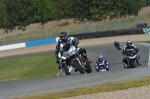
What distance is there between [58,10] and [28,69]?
45364 millimetres

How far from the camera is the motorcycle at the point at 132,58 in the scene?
67.7 feet

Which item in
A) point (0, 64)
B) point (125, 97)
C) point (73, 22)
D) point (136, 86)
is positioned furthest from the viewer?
point (73, 22)

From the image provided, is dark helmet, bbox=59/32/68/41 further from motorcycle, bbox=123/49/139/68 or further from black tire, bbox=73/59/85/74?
motorcycle, bbox=123/49/139/68

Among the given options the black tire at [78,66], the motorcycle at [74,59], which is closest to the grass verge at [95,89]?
the black tire at [78,66]

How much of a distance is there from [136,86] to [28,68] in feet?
71.1

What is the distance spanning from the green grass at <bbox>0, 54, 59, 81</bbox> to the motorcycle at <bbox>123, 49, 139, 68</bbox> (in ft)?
22.6

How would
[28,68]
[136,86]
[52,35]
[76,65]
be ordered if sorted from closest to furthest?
[136,86] < [76,65] < [28,68] < [52,35]

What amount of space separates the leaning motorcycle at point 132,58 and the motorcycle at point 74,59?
15.2 feet

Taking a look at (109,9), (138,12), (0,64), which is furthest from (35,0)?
(0,64)

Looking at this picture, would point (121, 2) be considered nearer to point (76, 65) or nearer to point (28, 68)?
point (28, 68)

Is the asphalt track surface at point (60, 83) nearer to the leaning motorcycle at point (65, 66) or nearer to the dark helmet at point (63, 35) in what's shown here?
the dark helmet at point (63, 35)

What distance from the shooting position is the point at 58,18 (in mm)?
74125

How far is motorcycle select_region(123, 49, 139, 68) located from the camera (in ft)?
67.7

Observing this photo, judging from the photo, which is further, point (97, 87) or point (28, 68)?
point (28, 68)
